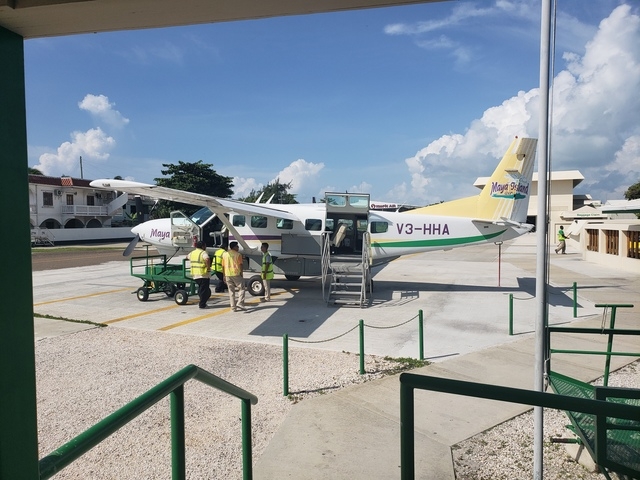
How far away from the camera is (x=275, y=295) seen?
14.7 meters

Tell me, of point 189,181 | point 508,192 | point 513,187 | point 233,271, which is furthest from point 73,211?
point 513,187

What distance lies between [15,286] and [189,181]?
167ft

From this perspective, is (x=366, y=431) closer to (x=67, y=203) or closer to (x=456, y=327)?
(x=456, y=327)

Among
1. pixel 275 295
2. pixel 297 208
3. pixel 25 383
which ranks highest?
pixel 297 208

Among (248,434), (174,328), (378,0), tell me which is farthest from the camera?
(174,328)

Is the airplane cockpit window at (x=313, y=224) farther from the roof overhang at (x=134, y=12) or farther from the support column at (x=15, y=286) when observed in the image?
the support column at (x=15, y=286)

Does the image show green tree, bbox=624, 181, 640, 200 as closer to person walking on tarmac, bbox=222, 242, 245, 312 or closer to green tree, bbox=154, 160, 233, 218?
green tree, bbox=154, 160, 233, 218

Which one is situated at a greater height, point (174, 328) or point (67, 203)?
point (67, 203)

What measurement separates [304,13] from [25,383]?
6.66 feet

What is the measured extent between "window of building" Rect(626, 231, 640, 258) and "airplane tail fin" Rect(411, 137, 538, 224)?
32.4ft

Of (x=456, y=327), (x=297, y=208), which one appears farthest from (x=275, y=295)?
(x=456, y=327)

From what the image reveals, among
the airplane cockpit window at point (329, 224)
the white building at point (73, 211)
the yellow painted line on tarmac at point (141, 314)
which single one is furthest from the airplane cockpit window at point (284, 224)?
the white building at point (73, 211)

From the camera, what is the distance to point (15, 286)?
1.73 metres

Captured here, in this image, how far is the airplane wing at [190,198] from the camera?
10875mm
